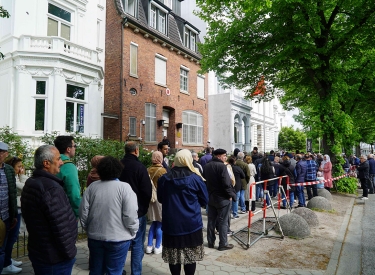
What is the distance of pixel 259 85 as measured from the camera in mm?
15375

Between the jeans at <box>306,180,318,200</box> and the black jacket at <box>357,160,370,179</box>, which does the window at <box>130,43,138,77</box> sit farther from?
the black jacket at <box>357,160,370,179</box>

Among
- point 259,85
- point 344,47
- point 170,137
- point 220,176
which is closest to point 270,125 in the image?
point 170,137

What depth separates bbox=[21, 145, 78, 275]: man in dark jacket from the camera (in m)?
2.38

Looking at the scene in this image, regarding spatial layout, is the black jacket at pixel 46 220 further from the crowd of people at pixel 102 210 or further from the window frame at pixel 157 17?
the window frame at pixel 157 17

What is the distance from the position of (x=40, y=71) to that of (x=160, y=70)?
9.05 m

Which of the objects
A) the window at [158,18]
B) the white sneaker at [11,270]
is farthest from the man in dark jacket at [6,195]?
the window at [158,18]

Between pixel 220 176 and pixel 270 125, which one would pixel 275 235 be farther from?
pixel 270 125

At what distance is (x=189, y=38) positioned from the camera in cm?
2364

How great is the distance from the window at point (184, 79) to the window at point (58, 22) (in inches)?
387

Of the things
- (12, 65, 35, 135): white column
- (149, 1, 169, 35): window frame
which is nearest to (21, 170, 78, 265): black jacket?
(12, 65, 35, 135): white column

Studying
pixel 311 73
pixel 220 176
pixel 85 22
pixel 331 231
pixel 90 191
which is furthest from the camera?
pixel 85 22

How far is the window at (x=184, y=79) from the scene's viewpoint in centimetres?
2228

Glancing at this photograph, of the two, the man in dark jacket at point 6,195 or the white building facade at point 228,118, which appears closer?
the man in dark jacket at point 6,195

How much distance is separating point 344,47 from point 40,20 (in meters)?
14.3
